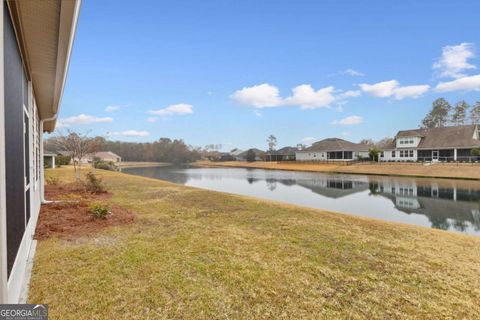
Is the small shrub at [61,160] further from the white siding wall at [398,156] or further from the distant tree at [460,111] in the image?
the distant tree at [460,111]

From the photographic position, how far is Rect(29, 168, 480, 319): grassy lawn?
8.87 ft

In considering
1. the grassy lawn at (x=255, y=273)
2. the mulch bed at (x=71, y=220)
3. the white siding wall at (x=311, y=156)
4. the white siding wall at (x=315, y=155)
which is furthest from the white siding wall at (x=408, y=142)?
the mulch bed at (x=71, y=220)

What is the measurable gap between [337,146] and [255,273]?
1677 inches

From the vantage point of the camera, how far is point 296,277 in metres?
3.41

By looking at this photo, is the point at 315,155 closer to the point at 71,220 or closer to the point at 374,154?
the point at 374,154

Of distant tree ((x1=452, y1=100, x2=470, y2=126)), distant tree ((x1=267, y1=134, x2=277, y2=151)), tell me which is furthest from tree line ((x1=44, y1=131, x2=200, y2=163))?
distant tree ((x1=452, y1=100, x2=470, y2=126))

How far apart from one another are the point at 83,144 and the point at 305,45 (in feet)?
62.5

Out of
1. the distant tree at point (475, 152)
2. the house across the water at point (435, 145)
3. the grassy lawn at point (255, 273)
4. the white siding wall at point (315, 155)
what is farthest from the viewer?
the white siding wall at point (315, 155)

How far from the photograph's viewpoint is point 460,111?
44875 mm

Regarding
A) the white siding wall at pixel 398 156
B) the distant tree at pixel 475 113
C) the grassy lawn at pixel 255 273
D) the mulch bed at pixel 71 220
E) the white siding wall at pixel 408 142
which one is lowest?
the grassy lawn at pixel 255 273

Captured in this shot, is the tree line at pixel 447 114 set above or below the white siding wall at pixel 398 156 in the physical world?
above

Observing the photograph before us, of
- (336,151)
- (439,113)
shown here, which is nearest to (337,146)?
(336,151)

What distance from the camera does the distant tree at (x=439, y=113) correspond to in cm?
4616

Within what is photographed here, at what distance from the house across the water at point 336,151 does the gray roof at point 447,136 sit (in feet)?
19.4
